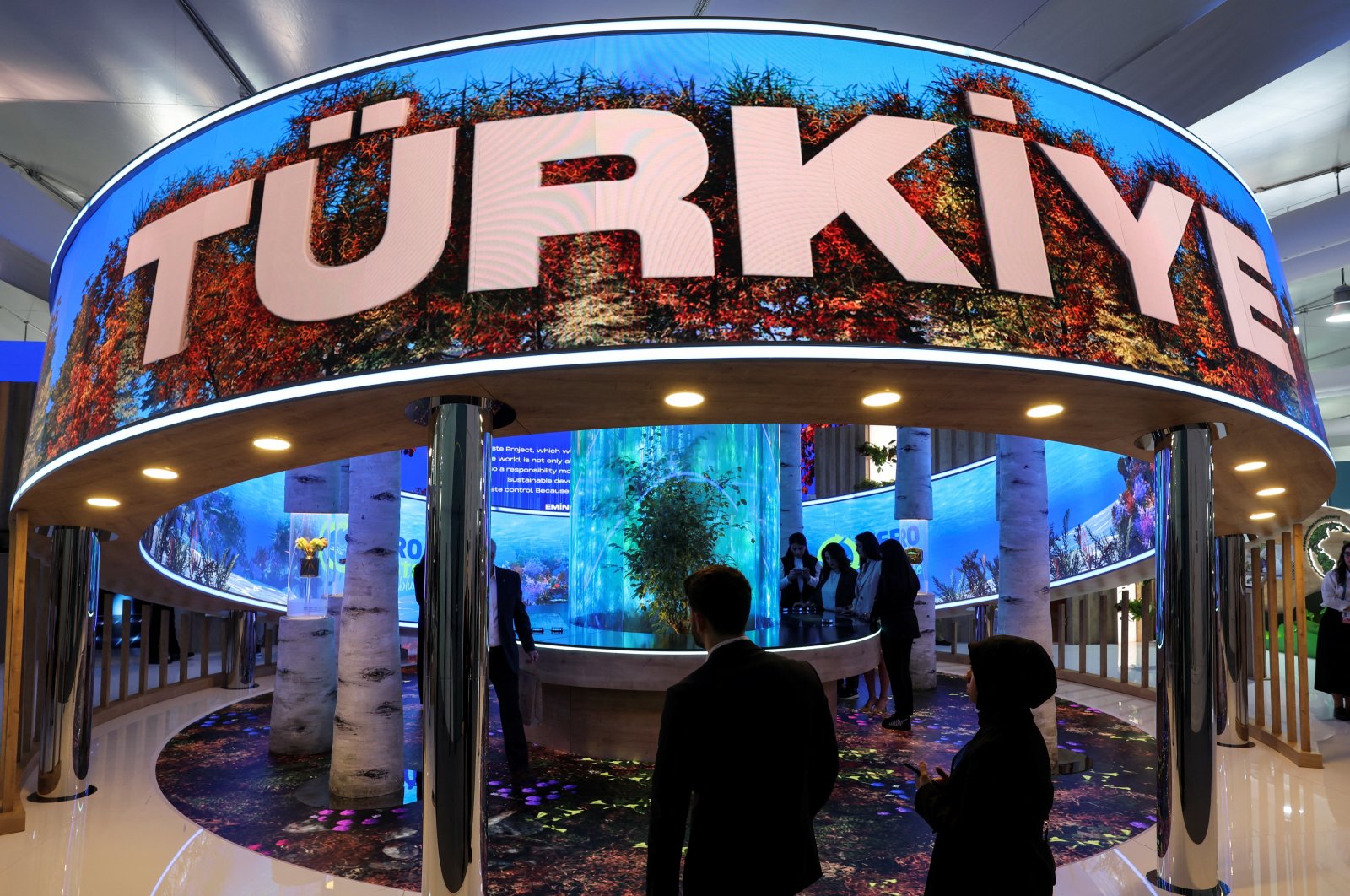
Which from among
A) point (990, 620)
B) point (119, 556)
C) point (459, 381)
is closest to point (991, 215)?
point (459, 381)

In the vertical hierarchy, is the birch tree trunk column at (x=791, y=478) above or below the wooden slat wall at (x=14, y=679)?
above

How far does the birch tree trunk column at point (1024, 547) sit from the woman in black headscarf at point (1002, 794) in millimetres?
3711

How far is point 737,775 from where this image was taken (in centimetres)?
212

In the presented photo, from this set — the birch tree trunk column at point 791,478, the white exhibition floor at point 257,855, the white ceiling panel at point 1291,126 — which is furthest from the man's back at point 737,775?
the birch tree trunk column at point 791,478

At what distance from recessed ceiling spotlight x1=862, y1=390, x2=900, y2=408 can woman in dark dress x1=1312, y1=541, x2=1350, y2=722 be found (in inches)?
245

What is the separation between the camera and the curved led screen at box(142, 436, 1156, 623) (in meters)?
9.27

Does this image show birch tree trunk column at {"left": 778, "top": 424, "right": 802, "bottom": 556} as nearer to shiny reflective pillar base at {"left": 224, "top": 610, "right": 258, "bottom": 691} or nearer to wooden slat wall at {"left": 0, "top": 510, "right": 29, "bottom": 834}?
shiny reflective pillar base at {"left": 224, "top": 610, "right": 258, "bottom": 691}

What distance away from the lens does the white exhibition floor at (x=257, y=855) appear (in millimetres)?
3701

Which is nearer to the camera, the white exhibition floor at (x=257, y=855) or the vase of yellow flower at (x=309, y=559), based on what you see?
the white exhibition floor at (x=257, y=855)

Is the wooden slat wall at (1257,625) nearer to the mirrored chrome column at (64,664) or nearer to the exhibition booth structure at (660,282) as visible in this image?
the exhibition booth structure at (660,282)

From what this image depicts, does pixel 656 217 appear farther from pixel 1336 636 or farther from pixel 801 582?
pixel 1336 636

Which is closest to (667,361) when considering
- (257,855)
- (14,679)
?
(257,855)

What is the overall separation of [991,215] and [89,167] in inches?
370

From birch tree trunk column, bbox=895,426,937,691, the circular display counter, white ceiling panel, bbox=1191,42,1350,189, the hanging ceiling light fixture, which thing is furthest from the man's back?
the hanging ceiling light fixture
